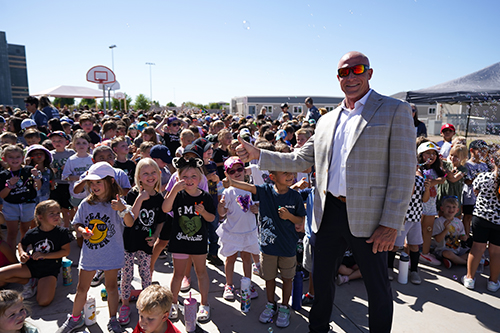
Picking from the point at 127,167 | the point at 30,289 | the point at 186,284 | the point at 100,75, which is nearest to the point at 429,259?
the point at 186,284

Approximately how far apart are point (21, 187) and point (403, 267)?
16.9 feet

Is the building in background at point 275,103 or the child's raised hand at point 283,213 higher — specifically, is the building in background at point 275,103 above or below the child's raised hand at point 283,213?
above

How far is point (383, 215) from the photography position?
202cm

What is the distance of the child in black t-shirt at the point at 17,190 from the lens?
4129mm

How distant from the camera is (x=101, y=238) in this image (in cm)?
300

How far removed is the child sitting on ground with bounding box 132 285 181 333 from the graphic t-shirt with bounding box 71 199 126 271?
91 centimetres

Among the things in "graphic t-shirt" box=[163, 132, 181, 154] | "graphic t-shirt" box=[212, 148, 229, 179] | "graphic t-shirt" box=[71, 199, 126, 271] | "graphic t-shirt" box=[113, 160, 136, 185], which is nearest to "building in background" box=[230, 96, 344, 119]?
"graphic t-shirt" box=[163, 132, 181, 154]

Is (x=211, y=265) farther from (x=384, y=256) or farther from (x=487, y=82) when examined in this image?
(x=487, y=82)

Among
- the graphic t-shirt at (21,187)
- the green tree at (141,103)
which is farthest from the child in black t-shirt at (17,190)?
the green tree at (141,103)

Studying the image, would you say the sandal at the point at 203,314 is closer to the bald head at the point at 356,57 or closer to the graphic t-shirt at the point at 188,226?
the graphic t-shirt at the point at 188,226

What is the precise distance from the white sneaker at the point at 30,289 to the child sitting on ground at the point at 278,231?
2654 mm

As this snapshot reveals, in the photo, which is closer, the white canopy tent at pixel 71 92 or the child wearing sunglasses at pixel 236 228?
the child wearing sunglasses at pixel 236 228

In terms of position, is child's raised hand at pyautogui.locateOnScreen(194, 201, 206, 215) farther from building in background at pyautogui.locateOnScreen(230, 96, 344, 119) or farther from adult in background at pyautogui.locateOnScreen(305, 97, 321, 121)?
building in background at pyautogui.locateOnScreen(230, 96, 344, 119)

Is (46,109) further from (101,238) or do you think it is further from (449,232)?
(449,232)
